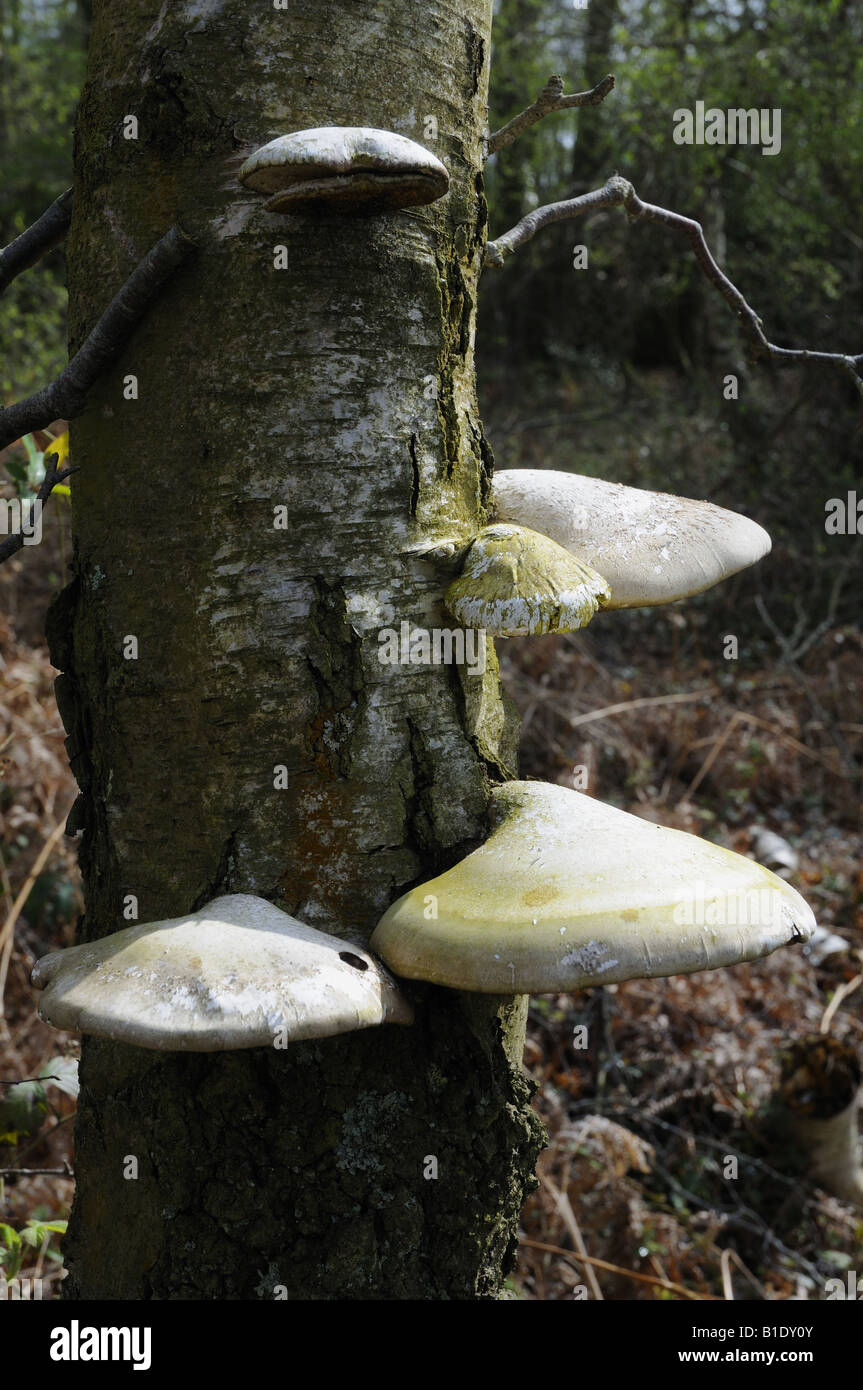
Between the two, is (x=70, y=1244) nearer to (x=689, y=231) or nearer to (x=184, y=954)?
(x=184, y=954)

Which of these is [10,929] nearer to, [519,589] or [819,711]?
[519,589]

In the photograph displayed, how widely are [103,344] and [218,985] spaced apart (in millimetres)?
1032

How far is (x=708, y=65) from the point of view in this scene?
34.5 feet

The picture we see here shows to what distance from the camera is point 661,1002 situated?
527 centimetres

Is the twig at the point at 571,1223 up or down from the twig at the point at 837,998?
down

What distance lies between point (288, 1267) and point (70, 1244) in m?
0.47

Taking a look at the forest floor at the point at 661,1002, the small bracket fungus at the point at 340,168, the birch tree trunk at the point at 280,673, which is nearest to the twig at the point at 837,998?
the forest floor at the point at 661,1002

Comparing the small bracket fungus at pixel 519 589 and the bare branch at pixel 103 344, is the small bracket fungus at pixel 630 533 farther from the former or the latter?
the bare branch at pixel 103 344

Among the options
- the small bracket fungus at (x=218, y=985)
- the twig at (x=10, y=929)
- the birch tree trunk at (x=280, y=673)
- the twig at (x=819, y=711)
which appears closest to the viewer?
the small bracket fungus at (x=218, y=985)

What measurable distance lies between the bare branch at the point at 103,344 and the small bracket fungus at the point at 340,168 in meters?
0.17

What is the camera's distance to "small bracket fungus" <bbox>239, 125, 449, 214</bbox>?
139 cm

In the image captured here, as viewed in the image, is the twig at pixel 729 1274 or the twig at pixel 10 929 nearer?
the twig at pixel 729 1274

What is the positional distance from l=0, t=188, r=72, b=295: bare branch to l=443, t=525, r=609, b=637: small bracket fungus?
105 centimetres

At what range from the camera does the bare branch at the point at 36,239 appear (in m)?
1.92
